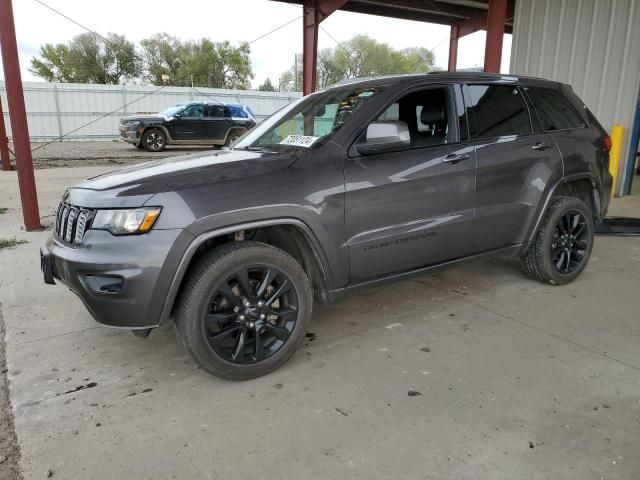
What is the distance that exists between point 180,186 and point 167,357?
1208mm

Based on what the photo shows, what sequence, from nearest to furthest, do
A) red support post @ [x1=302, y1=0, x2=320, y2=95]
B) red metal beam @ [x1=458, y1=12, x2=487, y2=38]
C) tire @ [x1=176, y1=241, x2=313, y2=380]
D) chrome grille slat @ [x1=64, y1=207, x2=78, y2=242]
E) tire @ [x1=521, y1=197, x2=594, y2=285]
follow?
1. tire @ [x1=176, y1=241, x2=313, y2=380]
2. chrome grille slat @ [x1=64, y1=207, x2=78, y2=242]
3. tire @ [x1=521, y1=197, x2=594, y2=285]
4. red support post @ [x1=302, y1=0, x2=320, y2=95]
5. red metal beam @ [x1=458, y1=12, x2=487, y2=38]

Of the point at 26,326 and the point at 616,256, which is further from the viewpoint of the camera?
the point at 616,256

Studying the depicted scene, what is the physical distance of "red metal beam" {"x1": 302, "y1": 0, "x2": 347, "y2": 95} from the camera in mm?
11648

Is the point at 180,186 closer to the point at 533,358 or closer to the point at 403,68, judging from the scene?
the point at 533,358

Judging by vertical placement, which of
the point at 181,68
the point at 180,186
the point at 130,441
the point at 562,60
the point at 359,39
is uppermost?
the point at 359,39

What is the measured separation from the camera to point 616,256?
5215mm

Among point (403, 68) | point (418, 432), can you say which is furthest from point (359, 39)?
point (418, 432)

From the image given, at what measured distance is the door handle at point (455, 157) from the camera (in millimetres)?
3408

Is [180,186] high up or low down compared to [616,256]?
up

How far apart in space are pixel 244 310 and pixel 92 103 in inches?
988

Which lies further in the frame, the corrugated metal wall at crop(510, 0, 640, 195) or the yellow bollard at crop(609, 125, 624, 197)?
the yellow bollard at crop(609, 125, 624, 197)

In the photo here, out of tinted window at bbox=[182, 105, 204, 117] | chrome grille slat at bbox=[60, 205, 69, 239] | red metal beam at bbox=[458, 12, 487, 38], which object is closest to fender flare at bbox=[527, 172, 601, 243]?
chrome grille slat at bbox=[60, 205, 69, 239]

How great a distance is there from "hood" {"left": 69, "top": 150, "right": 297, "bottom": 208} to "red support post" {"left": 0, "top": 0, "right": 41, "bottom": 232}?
12.7 feet

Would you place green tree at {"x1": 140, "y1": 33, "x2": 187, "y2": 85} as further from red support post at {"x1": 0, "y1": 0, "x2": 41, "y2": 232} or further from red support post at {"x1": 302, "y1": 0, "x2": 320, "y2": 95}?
red support post at {"x1": 0, "y1": 0, "x2": 41, "y2": 232}
